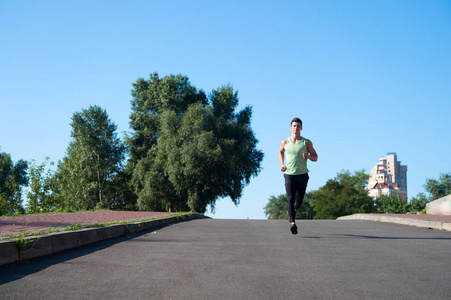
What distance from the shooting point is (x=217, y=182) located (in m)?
37.1

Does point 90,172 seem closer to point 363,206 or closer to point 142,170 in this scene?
point 142,170

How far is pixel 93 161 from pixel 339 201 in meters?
46.6

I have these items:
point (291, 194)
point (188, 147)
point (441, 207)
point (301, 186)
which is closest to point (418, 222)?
point (301, 186)

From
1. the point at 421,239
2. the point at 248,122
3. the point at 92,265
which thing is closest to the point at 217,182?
the point at 248,122

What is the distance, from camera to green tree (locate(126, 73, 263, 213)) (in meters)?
36.8

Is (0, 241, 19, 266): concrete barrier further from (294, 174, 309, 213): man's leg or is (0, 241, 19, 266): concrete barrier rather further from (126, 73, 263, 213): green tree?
(126, 73, 263, 213): green tree

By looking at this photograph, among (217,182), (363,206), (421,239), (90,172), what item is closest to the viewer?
(421,239)

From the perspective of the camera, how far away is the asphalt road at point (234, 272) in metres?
4.37

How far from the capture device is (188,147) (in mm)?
36312

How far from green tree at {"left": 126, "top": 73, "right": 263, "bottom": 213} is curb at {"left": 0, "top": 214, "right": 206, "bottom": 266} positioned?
26.2 metres

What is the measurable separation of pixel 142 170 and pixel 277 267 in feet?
114

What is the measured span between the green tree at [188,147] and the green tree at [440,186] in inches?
2142

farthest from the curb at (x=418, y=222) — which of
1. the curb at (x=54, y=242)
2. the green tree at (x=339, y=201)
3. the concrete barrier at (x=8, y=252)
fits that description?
the green tree at (x=339, y=201)

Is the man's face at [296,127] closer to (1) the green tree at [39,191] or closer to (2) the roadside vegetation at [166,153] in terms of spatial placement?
(1) the green tree at [39,191]
